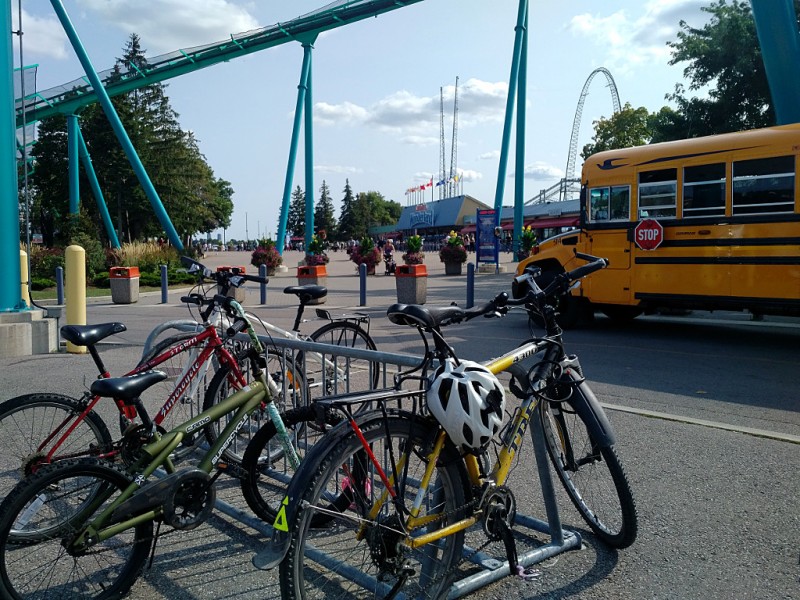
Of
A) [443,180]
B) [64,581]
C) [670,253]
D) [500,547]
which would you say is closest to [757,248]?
[670,253]

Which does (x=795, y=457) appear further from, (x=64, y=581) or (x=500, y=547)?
(x=64, y=581)

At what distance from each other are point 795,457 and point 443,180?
106895 mm

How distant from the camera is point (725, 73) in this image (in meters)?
25.3

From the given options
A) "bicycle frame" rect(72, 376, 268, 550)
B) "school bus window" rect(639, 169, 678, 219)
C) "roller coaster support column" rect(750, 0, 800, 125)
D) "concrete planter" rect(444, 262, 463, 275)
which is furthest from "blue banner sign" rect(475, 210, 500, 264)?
"bicycle frame" rect(72, 376, 268, 550)

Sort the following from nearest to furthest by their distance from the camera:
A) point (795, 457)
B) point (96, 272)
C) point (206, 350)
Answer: point (206, 350) < point (795, 457) < point (96, 272)

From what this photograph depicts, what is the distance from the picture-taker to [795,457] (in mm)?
5164

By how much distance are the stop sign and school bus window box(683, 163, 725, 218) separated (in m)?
0.49

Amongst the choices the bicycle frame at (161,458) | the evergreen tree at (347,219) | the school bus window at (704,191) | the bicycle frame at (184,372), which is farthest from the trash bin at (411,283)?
the evergreen tree at (347,219)

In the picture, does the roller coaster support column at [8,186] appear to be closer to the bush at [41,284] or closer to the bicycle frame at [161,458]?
the bicycle frame at [161,458]

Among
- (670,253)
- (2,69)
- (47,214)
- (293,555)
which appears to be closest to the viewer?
(293,555)

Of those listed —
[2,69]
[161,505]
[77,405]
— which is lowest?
[161,505]

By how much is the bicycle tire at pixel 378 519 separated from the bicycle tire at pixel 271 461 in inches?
8.4

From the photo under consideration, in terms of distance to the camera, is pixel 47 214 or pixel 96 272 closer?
pixel 96 272

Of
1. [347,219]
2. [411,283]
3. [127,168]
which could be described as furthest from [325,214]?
[411,283]
